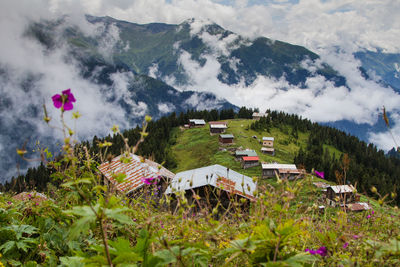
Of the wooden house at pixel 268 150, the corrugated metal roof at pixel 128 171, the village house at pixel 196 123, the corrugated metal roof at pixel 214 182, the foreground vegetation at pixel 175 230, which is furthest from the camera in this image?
the village house at pixel 196 123

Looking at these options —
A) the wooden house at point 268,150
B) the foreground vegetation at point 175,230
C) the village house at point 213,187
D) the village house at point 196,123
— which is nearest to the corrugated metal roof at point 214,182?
the village house at point 213,187

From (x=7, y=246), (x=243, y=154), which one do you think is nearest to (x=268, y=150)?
(x=243, y=154)

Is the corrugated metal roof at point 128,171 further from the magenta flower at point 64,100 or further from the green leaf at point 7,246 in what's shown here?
the green leaf at point 7,246

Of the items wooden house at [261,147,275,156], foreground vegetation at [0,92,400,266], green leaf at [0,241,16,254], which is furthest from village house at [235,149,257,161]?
green leaf at [0,241,16,254]

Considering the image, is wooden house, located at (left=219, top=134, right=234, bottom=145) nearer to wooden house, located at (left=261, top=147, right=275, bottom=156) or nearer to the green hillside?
the green hillside

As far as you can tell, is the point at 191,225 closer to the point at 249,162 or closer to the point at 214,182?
the point at 214,182

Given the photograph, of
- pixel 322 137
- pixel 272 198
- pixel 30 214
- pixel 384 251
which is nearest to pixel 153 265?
pixel 272 198

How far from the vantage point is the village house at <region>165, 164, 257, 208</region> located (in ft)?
10.3

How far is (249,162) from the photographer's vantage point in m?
80.3

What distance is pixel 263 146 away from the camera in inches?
3863

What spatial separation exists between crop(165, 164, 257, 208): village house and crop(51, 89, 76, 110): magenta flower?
123cm

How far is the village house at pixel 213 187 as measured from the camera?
314 cm

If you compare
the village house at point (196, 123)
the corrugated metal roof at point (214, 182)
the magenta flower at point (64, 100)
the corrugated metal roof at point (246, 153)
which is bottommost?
the corrugated metal roof at point (246, 153)

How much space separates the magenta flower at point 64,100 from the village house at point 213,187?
123 centimetres
